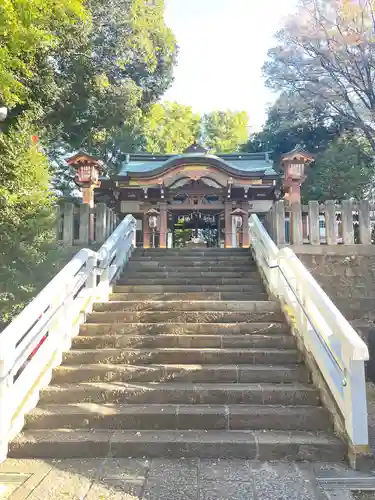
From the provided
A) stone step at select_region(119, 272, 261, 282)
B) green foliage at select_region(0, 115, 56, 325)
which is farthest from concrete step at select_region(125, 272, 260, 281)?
green foliage at select_region(0, 115, 56, 325)

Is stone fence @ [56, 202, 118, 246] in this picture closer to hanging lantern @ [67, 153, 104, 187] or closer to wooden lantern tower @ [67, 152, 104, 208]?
wooden lantern tower @ [67, 152, 104, 208]

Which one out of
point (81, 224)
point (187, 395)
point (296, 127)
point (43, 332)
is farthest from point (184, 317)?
point (296, 127)

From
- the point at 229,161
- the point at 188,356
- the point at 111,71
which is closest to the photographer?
the point at 188,356

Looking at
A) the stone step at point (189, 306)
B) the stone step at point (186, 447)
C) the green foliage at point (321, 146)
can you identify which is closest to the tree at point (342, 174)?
the green foliage at point (321, 146)

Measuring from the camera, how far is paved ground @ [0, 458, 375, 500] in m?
2.50

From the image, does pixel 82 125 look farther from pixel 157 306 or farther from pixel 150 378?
pixel 150 378

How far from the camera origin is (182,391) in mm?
3652

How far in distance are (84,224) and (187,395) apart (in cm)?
528

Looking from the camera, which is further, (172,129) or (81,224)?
(172,129)

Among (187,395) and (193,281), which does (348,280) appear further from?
(187,395)

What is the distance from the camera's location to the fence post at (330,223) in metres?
7.56

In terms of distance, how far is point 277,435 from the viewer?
3201mm

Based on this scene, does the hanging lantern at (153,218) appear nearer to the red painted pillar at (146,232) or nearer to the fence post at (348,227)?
the red painted pillar at (146,232)

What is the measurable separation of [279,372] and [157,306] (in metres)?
2.08
